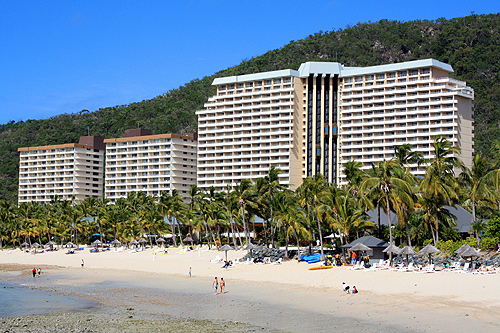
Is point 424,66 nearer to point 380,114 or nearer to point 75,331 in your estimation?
point 380,114

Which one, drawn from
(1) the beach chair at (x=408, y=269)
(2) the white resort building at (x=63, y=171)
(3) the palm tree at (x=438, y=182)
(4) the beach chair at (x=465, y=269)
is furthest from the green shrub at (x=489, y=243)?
(2) the white resort building at (x=63, y=171)

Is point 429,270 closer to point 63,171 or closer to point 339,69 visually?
point 339,69

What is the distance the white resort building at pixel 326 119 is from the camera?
11944cm

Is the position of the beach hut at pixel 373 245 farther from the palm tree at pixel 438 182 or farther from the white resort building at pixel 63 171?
the white resort building at pixel 63 171

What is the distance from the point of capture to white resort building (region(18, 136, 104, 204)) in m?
172

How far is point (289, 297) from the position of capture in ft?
136

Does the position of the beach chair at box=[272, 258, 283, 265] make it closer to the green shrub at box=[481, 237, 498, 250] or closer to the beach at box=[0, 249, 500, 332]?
the beach at box=[0, 249, 500, 332]

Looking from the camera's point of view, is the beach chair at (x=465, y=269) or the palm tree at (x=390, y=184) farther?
the palm tree at (x=390, y=184)

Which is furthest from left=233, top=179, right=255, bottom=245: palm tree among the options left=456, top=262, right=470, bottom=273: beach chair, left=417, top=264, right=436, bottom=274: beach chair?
left=456, top=262, right=470, bottom=273: beach chair

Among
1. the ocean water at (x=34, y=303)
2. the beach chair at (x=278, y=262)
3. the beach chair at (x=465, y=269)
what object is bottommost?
the ocean water at (x=34, y=303)

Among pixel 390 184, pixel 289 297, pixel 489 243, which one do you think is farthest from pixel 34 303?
pixel 489 243

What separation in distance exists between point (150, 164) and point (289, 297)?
116 m

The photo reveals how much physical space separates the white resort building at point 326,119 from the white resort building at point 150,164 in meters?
9.63

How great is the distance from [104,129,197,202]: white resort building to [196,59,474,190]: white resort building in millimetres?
9630
